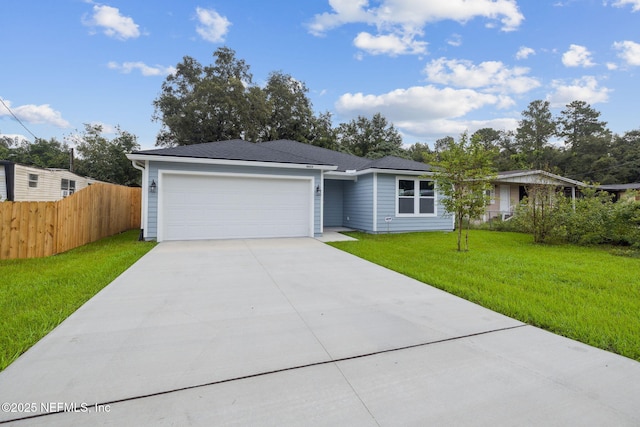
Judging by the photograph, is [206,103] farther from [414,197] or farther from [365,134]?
[414,197]

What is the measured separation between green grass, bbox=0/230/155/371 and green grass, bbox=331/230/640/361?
4.74m

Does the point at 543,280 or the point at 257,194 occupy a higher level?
the point at 257,194

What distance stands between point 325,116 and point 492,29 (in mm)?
17043

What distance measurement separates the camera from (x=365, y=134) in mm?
29172

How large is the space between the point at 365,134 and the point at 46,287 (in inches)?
1097

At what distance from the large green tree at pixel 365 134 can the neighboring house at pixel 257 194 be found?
58.5ft

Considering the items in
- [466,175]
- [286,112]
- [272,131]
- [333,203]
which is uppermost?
[286,112]

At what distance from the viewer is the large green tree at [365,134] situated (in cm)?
2881

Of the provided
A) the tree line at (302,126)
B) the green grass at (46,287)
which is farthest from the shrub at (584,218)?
the green grass at (46,287)

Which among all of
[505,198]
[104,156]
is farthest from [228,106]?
[505,198]

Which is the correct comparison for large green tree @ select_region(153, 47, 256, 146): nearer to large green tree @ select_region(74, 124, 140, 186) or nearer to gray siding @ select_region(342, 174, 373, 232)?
large green tree @ select_region(74, 124, 140, 186)

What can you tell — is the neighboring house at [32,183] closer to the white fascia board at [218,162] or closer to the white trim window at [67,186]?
the white trim window at [67,186]

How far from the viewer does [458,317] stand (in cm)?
323

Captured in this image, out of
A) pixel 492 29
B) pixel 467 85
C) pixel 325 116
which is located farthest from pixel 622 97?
pixel 325 116
